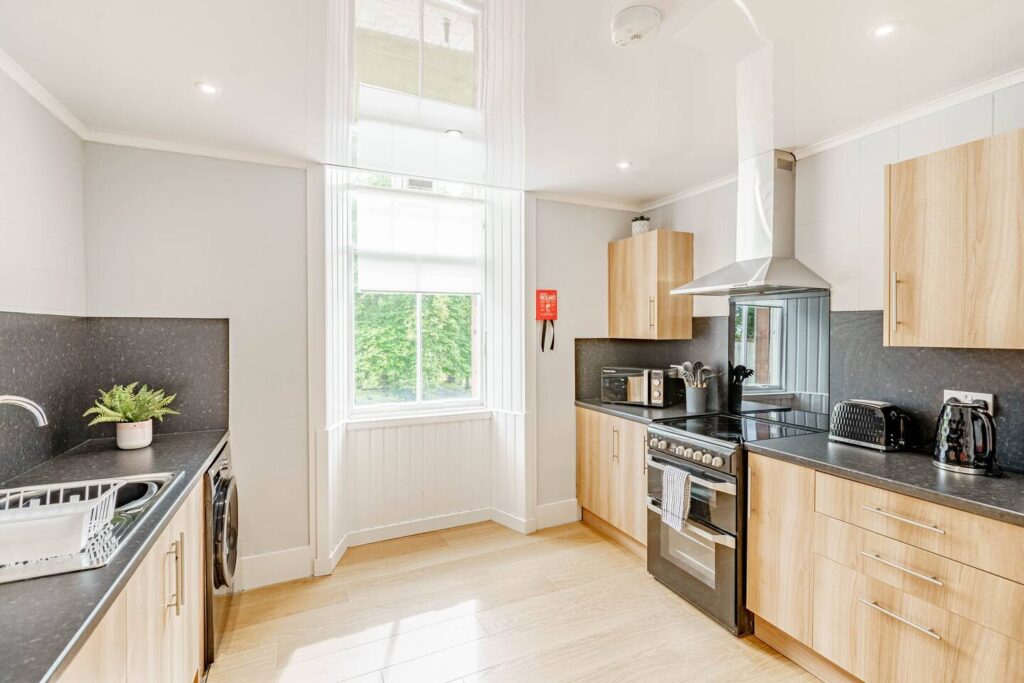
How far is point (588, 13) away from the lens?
1347mm

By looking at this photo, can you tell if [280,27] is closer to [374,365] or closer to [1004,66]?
[374,365]

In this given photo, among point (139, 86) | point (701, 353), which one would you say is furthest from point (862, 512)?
point (139, 86)

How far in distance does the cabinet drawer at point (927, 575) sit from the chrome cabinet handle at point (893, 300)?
2.70 ft

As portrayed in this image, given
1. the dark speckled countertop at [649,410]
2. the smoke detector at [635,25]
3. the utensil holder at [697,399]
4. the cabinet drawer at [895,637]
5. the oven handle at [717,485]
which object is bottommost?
the cabinet drawer at [895,637]

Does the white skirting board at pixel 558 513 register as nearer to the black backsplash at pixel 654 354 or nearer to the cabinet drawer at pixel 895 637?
the black backsplash at pixel 654 354

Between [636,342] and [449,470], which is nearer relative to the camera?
[449,470]

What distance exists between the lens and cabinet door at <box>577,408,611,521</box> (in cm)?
309

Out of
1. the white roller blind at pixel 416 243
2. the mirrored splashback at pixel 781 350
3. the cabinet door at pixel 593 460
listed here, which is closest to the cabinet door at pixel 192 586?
the white roller blind at pixel 416 243

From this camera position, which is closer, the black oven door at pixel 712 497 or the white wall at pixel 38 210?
the white wall at pixel 38 210

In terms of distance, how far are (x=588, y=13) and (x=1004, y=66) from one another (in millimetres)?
1619

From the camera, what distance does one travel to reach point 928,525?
150cm

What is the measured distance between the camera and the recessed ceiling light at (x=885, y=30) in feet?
4.65

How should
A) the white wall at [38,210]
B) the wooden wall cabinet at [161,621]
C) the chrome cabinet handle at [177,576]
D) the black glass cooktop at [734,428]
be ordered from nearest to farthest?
the wooden wall cabinet at [161,621]
the chrome cabinet handle at [177,576]
the white wall at [38,210]
the black glass cooktop at [734,428]

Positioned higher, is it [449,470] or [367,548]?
[449,470]
